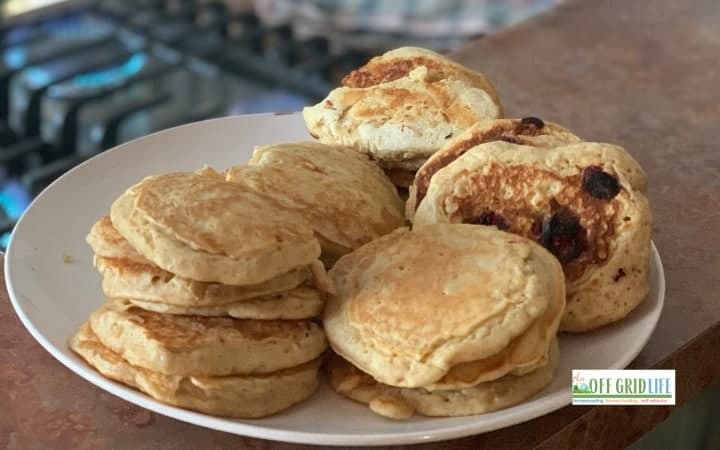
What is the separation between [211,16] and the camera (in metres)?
2.38

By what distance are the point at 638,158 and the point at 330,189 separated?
590 millimetres

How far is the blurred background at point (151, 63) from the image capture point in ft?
6.32

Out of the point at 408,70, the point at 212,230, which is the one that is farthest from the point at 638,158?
the point at 212,230

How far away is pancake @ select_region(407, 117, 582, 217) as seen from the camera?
102cm

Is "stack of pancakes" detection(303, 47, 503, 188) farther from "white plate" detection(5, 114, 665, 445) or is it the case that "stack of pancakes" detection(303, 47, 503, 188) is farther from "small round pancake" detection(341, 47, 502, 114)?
"white plate" detection(5, 114, 665, 445)

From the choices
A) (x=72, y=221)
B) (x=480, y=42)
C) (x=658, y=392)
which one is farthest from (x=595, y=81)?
(x=72, y=221)

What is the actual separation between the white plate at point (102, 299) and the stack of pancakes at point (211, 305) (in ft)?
0.06

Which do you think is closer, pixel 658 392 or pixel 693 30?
pixel 658 392

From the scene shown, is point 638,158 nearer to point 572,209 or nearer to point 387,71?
point 387,71

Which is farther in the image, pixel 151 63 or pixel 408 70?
pixel 151 63

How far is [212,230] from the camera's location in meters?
0.82

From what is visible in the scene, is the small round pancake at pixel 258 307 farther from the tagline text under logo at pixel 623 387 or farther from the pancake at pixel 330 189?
the tagline text under logo at pixel 623 387

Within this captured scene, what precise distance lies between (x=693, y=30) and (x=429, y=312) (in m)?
1.21

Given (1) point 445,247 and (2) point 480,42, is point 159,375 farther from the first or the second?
(2) point 480,42
